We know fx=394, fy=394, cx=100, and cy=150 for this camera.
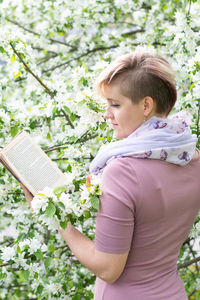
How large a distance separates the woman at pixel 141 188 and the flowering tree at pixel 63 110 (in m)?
0.11

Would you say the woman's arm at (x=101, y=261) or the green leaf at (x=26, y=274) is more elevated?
the woman's arm at (x=101, y=261)

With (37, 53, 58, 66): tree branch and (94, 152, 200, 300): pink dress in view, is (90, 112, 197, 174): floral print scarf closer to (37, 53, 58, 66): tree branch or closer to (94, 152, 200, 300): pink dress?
(94, 152, 200, 300): pink dress

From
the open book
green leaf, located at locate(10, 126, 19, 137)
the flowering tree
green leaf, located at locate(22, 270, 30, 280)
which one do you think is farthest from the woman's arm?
green leaf, located at locate(10, 126, 19, 137)

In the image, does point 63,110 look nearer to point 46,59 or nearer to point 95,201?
→ point 95,201

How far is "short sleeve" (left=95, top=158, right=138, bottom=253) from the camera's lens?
127 cm

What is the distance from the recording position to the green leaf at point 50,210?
4.48 feet

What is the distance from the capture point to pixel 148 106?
140cm

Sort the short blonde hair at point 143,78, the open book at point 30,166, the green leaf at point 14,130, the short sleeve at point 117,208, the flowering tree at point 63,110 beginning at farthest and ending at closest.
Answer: the green leaf at point 14,130 → the flowering tree at point 63,110 → the open book at point 30,166 → the short blonde hair at point 143,78 → the short sleeve at point 117,208

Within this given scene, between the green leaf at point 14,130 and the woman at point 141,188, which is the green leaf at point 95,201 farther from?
the green leaf at point 14,130

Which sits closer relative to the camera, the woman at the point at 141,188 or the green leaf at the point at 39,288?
the woman at the point at 141,188

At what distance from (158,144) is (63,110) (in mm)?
1118

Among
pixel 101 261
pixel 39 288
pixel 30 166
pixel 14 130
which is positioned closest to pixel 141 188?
pixel 101 261

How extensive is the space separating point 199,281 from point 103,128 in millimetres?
1755

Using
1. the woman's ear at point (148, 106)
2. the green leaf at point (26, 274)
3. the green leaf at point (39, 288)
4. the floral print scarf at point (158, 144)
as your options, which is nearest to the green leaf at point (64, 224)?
the floral print scarf at point (158, 144)
